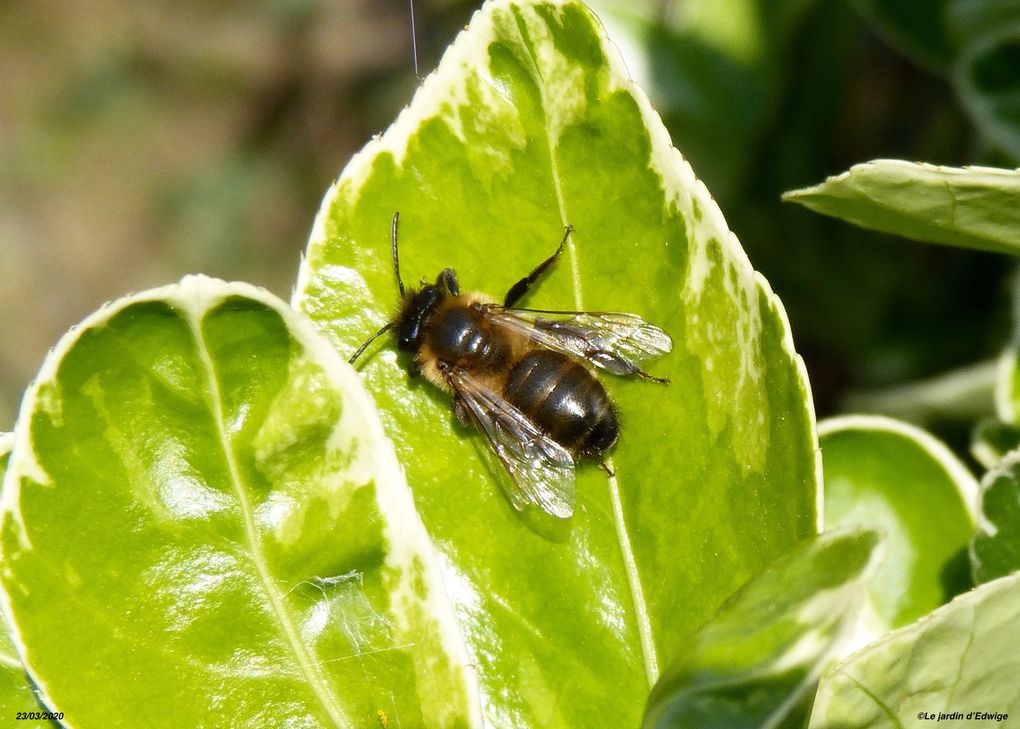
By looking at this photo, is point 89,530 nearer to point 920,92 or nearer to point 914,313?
point 914,313

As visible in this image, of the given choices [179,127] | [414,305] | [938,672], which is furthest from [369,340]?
[179,127]

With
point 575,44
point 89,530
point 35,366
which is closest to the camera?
point 89,530

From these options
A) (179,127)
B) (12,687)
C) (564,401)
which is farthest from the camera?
(179,127)

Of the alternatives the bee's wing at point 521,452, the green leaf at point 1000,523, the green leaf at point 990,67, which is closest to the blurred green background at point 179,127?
the green leaf at point 990,67

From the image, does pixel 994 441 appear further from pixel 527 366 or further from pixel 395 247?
pixel 395 247

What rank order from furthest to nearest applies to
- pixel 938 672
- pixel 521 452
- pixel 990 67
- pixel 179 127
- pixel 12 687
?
pixel 179 127, pixel 990 67, pixel 521 452, pixel 12 687, pixel 938 672

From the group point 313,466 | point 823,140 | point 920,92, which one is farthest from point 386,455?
point 920,92

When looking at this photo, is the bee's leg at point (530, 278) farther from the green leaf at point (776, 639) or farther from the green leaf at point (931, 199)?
the green leaf at point (776, 639)

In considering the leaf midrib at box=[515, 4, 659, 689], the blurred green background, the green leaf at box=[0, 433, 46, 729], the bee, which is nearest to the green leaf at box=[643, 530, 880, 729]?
the leaf midrib at box=[515, 4, 659, 689]
